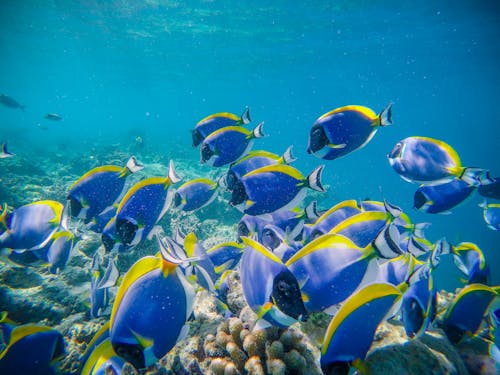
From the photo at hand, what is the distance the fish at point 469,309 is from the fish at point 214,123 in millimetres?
2666

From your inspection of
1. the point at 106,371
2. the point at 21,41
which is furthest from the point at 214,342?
the point at 21,41

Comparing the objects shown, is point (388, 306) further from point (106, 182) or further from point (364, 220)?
point (106, 182)

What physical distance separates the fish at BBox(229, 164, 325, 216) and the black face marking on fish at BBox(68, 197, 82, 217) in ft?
4.49

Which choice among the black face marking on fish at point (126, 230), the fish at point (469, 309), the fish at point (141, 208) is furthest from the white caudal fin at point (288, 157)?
the fish at point (469, 309)

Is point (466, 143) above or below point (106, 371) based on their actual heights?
below

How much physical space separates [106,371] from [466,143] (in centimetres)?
14799

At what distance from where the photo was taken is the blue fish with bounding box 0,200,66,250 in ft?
7.69

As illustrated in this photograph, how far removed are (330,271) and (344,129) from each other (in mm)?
1330

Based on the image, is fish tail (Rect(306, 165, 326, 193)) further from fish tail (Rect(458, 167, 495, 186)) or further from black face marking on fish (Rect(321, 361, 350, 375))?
fish tail (Rect(458, 167, 495, 186))

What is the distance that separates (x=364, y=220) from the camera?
6.23 ft

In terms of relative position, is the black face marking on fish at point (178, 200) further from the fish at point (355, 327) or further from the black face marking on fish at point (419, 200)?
the black face marking on fish at point (419, 200)

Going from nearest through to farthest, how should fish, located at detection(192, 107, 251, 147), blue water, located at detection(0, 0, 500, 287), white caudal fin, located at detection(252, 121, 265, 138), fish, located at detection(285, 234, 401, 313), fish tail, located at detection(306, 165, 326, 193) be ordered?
fish, located at detection(285, 234, 401, 313)
fish tail, located at detection(306, 165, 326, 193)
white caudal fin, located at detection(252, 121, 265, 138)
fish, located at detection(192, 107, 251, 147)
blue water, located at detection(0, 0, 500, 287)

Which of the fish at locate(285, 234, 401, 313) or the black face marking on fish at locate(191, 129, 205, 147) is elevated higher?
the black face marking on fish at locate(191, 129, 205, 147)

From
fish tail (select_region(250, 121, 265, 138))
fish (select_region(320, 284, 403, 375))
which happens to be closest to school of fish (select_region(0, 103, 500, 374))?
fish (select_region(320, 284, 403, 375))
